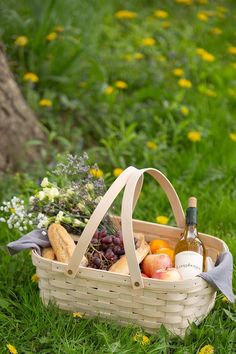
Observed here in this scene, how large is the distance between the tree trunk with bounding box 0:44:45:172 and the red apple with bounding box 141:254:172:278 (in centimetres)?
135

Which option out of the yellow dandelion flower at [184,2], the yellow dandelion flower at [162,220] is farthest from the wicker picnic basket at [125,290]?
the yellow dandelion flower at [184,2]

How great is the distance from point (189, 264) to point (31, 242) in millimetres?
589

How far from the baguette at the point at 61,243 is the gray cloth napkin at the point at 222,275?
0.45 meters

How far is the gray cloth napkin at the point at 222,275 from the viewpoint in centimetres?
239

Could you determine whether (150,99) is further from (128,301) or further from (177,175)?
(128,301)

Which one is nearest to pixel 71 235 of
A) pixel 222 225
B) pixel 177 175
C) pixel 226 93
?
pixel 222 225

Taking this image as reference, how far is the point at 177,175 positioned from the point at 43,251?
1254 mm

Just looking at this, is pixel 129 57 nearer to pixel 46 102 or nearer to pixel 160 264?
pixel 46 102

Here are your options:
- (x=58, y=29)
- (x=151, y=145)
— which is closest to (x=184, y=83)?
(x=151, y=145)

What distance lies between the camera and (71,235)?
8.86 ft

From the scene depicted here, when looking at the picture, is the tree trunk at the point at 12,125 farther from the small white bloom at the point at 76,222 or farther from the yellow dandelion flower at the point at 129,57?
the small white bloom at the point at 76,222

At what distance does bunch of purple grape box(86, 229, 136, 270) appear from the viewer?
99.3 inches

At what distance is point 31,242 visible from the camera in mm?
2586

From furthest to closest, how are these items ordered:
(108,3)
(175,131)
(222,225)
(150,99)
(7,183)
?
(108,3) → (150,99) → (175,131) → (7,183) → (222,225)
